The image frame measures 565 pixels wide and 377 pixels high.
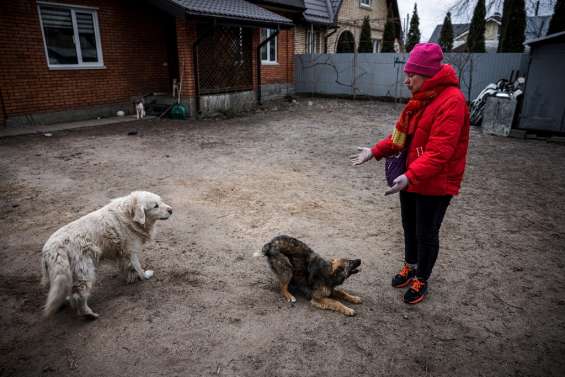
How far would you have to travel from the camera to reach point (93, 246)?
2.70 meters

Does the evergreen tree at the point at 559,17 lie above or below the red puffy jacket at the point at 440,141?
above

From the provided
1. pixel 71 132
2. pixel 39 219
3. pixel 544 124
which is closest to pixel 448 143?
pixel 39 219

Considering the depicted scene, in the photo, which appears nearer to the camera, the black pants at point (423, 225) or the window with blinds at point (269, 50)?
the black pants at point (423, 225)

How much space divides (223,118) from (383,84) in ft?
27.4

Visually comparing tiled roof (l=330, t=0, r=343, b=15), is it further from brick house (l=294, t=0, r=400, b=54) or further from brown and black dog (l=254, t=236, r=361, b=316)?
brown and black dog (l=254, t=236, r=361, b=316)

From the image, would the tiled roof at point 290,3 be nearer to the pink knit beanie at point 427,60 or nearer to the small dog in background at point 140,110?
the small dog in background at point 140,110

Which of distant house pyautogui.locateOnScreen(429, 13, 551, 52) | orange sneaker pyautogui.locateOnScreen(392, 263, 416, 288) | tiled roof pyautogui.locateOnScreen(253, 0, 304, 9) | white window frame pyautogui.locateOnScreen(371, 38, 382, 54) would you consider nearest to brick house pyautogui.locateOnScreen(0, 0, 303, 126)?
tiled roof pyautogui.locateOnScreen(253, 0, 304, 9)

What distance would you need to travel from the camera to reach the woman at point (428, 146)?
236cm

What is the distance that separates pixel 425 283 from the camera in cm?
298

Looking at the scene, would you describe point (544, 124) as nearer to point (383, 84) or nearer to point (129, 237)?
point (383, 84)

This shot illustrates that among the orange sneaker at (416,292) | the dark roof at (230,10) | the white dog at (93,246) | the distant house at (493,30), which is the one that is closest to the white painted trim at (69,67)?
the dark roof at (230,10)

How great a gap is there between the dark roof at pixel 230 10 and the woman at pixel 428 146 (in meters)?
9.09

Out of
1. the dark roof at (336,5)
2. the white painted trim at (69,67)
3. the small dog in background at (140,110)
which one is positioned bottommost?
the small dog in background at (140,110)

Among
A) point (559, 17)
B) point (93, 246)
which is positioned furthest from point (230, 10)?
point (559, 17)
